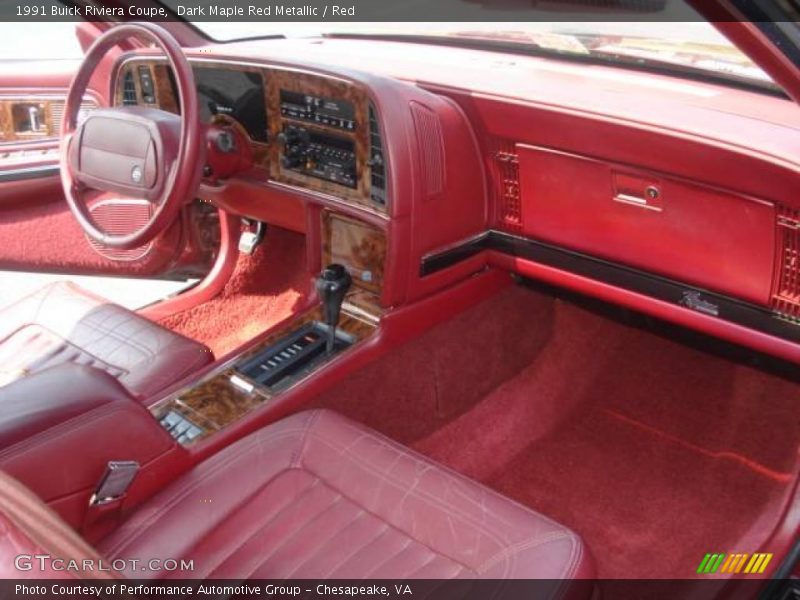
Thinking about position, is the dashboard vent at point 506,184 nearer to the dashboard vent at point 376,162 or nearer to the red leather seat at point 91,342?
the dashboard vent at point 376,162

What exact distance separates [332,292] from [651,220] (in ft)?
2.73

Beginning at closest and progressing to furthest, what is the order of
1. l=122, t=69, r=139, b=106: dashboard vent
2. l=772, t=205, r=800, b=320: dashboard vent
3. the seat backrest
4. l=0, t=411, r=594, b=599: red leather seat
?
1. the seat backrest
2. l=0, t=411, r=594, b=599: red leather seat
3. l=772, t=205, r=800, b=320: dashboard vent
4. l=122, t=69, r=139, b=106: dashboard vent

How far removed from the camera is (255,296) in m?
3.21

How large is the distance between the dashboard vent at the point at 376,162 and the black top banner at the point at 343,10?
0.40 metres

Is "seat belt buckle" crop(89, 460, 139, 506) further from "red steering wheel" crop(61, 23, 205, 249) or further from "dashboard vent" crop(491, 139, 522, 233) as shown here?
"dashboard vent" crop(491, 139, 522, 233)

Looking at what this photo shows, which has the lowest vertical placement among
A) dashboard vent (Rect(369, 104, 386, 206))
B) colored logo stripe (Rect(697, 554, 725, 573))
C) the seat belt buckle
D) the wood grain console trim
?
colored logo stripe (Rect(697, 554, 725, 573))

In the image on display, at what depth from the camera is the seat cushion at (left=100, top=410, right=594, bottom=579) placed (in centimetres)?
151

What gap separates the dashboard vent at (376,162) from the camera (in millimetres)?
2090

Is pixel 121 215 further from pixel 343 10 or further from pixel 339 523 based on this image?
pixel 339 523

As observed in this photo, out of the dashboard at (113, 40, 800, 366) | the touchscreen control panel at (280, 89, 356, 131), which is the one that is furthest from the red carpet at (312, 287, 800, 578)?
the touchscreen control panel at (280, 89, 356, 131)

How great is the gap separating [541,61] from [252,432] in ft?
4.52

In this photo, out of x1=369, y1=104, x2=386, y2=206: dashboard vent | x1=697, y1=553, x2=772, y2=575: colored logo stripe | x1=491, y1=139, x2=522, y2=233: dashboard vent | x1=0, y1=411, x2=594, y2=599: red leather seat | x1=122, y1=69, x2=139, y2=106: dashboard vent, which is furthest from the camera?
x1=122, y1=69, x2=139, y2=106: dashboard vent

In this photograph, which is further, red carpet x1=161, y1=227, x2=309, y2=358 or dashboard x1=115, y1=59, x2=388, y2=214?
red carpet x1=161, y1=227, x2=309, y2=358

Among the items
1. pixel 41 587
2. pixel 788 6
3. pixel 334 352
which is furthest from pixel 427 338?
pixel 41 587
